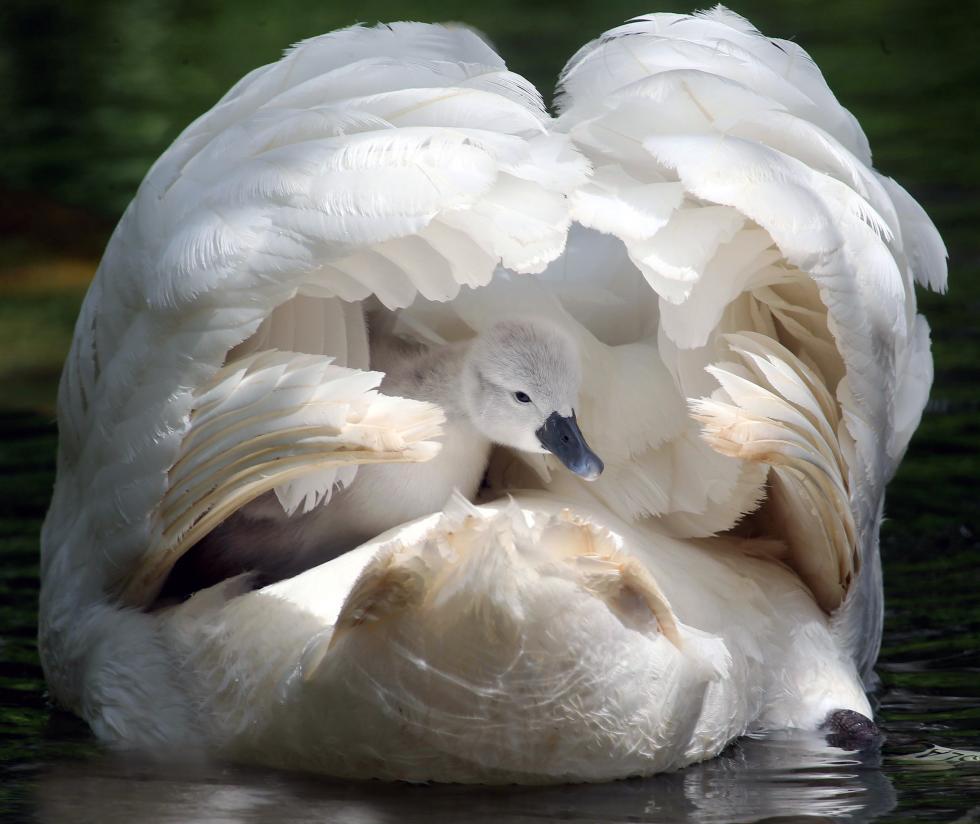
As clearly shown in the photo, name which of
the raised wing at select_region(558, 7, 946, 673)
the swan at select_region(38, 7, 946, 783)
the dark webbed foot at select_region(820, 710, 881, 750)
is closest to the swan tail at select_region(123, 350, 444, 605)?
the swan at select_region(38, 7, 946, 783)

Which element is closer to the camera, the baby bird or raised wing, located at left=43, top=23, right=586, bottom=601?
raised wing, located at left=43, top=23, right=586, bottom=601

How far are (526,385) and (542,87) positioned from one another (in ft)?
20.5

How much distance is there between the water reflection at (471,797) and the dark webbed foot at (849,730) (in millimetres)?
113

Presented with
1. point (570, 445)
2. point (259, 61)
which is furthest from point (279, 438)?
point (259, 61)

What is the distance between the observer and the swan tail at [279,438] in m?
3.53

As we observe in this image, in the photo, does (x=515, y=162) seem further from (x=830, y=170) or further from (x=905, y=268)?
(x=905, y=268)

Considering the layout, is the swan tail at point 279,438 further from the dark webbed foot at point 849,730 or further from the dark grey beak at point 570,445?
the dark webbed foot at point 849,730

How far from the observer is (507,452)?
4551mm

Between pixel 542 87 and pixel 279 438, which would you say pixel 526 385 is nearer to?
pixel 279 438

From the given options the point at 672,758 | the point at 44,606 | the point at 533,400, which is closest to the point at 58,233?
the point at 44,606

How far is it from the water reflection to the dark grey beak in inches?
24.9

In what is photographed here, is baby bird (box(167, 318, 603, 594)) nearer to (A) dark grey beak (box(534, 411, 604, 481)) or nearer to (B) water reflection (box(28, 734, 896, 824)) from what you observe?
(A) dark grey beak (box(534, 411, 604, 481))

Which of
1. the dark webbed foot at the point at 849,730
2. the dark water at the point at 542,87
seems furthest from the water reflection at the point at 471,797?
the dark webbed foot at the point at 849,730

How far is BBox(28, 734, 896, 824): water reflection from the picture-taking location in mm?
3605
